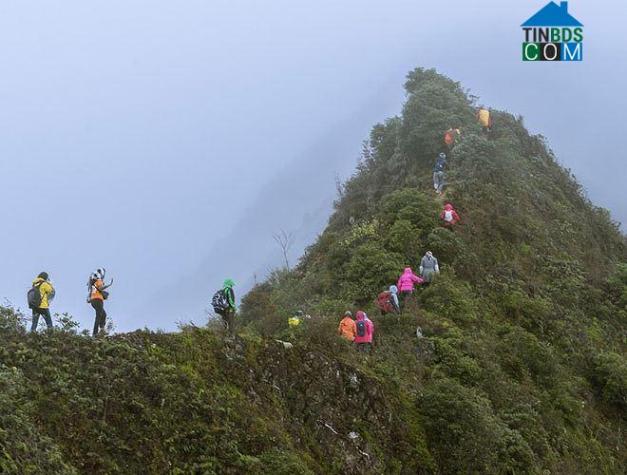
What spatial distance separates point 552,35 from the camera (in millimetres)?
36594

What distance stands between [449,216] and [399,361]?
8.74 m

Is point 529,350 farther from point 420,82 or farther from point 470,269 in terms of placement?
point 420,82

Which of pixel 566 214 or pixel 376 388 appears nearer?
pixel 376 388

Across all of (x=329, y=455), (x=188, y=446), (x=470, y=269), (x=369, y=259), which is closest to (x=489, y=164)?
(x=470, y=269)

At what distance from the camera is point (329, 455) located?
37.3 ft

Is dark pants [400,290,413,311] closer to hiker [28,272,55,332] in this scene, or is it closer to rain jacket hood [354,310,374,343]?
rain jacket hood [354,310,374,343]

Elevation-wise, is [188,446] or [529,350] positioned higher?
[529,350]

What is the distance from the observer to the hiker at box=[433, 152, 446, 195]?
26.4 metres

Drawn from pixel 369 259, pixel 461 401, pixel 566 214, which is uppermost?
pixel 566 214

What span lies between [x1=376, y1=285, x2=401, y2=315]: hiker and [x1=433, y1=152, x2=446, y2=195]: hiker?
8.36 metres

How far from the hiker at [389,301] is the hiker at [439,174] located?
836cm

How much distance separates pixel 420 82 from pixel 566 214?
1178cm

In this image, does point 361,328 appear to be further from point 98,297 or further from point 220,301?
point 98,297

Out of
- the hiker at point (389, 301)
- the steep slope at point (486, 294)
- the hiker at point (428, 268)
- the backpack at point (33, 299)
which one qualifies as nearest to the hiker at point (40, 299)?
the backpack at point (33, 299)
